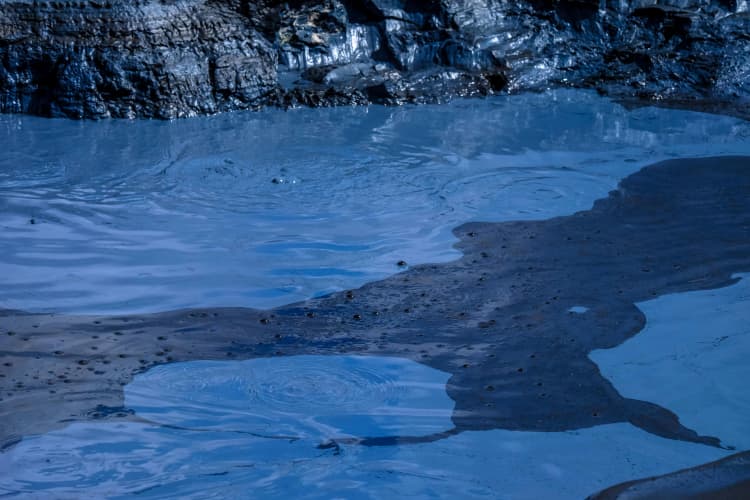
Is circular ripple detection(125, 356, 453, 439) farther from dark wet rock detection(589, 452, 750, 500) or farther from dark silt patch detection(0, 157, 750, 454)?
dark wet rock detection(589, 452, 750, 500)

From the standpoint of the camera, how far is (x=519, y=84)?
816 cm

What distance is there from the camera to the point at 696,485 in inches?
102

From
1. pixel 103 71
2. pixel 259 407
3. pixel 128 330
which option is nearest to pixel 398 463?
pixel 259 407

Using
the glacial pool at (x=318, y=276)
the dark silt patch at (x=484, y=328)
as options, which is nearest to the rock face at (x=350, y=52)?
the glacial pool at (x=318, y=276)

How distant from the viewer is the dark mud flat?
3.12 meters

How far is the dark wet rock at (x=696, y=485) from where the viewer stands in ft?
8.29

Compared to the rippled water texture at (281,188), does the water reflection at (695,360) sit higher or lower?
lower

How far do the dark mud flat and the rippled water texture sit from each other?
0.19 meters

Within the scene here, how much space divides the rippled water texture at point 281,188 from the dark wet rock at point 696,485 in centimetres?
191

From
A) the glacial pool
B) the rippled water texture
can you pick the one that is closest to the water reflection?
the glacial pool

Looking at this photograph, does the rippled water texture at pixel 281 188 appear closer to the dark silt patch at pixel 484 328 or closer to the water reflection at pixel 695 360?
the dark silt patch at pixel 484 328

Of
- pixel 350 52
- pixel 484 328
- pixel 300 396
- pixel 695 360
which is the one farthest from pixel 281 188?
pixel 350 52

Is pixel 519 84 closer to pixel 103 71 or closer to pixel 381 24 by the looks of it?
pixel 381 24

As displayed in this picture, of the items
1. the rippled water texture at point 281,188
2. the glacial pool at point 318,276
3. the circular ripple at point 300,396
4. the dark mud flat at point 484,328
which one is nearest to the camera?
the glacial pool at point 318,276
